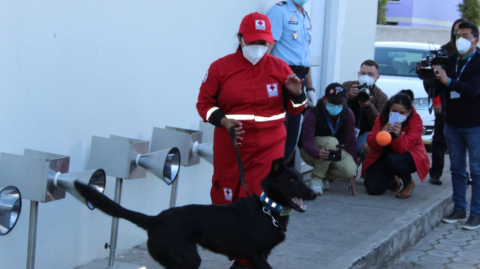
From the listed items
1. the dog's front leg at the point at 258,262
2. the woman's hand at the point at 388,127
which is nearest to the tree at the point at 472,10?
the woman's hand at the point at 388,127

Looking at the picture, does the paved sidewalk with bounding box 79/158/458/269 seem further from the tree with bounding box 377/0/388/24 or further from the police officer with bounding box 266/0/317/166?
the tree with bounding box 377/0/388/24

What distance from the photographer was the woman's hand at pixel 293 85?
381 centimetres

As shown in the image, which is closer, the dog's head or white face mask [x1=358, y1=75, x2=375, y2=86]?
the dog's head

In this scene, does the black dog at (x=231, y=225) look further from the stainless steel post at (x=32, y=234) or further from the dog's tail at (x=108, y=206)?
the stainless steel post at (x=32, y=234)

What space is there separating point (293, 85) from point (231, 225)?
A: 101 cm

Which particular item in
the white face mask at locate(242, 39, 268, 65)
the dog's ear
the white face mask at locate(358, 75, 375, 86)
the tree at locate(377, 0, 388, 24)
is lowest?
the dog's ear

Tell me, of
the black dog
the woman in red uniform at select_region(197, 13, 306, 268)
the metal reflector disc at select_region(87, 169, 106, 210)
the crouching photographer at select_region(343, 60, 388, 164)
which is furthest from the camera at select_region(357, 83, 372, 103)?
the metal reflector disc at select_region(87, 169, 106, 210)

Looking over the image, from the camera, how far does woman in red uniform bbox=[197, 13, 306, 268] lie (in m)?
3.85

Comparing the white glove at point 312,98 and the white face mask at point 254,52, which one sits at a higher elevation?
the white face mask at point 254,52

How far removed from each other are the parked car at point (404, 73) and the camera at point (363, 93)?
9.92 feet

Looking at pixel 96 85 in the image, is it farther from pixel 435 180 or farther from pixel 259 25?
pixel 435 180

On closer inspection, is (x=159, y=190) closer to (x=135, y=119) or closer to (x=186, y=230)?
(x=135, y=119)

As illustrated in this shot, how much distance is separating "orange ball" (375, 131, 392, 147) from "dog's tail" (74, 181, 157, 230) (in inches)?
147

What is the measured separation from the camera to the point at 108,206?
3072mm
